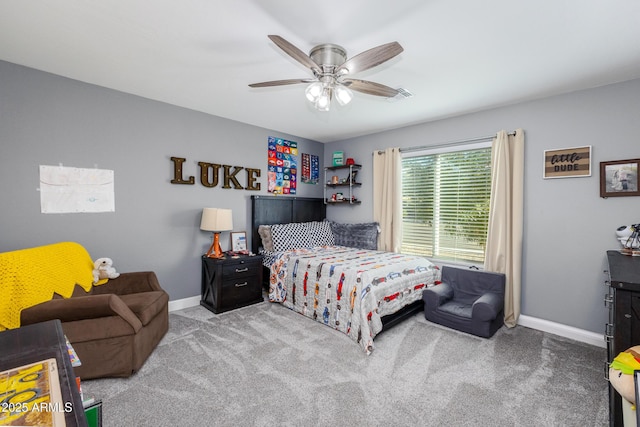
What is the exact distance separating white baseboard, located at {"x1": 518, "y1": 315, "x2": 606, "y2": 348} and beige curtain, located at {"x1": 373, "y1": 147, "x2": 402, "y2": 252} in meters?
1.74

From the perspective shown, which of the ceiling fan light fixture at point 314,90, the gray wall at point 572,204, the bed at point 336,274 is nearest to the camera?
the ceiling fan light fixture at point 314,90

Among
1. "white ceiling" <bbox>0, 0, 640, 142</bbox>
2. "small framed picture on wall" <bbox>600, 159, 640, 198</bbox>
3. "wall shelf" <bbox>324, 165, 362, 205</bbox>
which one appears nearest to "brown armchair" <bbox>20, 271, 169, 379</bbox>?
"white ceiling" <bbox>0, 0, 640, 142</bbox>

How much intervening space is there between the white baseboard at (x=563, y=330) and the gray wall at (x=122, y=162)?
3792mm

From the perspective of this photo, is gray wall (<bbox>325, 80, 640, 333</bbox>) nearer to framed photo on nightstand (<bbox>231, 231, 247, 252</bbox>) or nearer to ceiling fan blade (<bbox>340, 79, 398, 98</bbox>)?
ceiling fan blade (<bbox>340, 79, 398, 98</bbox>)

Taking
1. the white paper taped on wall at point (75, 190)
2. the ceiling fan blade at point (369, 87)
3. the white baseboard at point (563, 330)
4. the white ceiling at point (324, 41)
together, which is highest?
the white ceiling at point (324, 41)

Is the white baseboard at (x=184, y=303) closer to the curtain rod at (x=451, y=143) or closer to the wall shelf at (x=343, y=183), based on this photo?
the wall shelf at (x=343, y=183)

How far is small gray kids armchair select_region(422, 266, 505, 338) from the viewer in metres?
2.90

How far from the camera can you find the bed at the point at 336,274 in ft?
9.41

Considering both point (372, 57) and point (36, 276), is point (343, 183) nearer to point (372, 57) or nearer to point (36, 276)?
point (372, 57)

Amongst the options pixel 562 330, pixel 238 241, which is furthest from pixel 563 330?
pixel 238 241

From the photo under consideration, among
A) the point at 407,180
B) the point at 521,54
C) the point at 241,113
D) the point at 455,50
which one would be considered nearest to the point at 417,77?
the point at 455,50

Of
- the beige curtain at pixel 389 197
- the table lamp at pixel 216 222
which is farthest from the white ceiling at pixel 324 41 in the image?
the table lamp at pixel 216 222

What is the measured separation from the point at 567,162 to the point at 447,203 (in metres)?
1.36

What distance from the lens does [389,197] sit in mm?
4398
